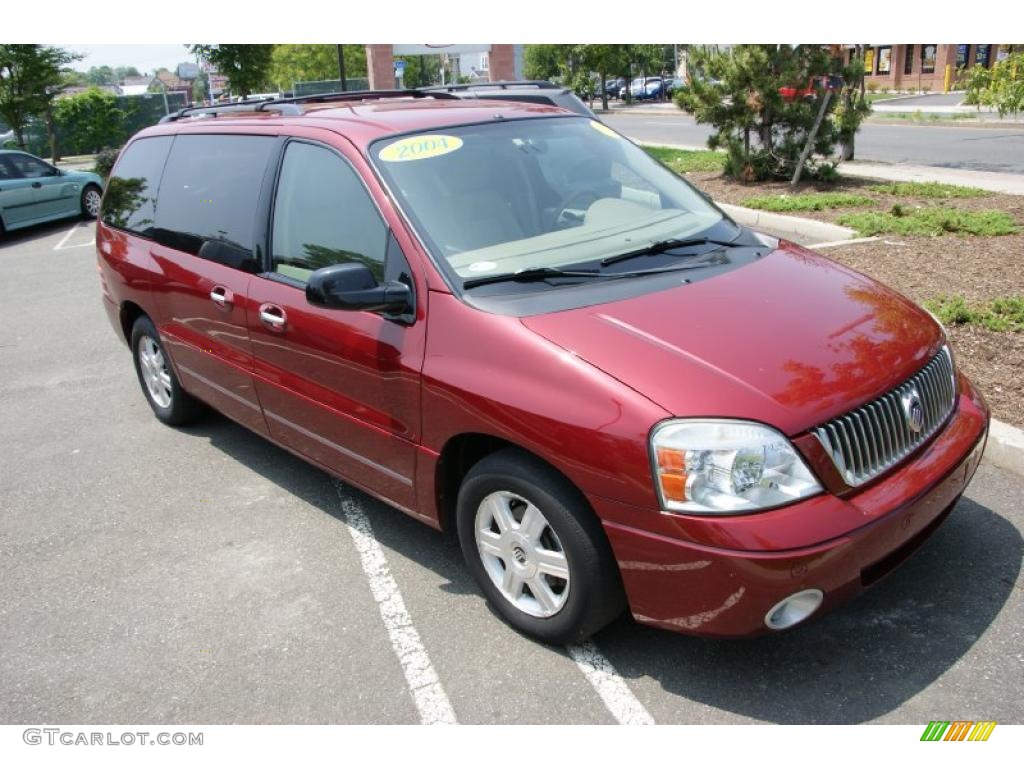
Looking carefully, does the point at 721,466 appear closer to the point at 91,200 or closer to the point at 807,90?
the point at 807,90

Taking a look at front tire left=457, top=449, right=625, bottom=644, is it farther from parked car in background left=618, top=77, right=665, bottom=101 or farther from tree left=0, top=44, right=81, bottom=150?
parked car in background left=618, top=77, right=665, bottom=101

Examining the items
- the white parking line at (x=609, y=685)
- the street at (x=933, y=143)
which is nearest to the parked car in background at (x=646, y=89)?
the street at (x=933, y=143)

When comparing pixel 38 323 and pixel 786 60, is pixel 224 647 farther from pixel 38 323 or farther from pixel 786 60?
pixel 786 60

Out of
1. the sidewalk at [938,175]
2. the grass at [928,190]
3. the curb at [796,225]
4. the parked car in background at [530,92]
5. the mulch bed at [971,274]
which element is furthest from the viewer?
the sidewalk at [938,175]

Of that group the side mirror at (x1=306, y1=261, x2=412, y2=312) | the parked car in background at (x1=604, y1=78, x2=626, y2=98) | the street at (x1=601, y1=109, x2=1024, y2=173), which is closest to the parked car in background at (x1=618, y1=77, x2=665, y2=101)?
the parked car in background at (x1=604, y1=78, x2=626, y2=98)

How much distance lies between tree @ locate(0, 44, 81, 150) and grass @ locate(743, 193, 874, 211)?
2348 cm

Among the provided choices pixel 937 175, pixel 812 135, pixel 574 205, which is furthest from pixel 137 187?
pixel 937 175

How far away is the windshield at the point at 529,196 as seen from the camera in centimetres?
363

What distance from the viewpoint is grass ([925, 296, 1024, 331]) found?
5.73 metres

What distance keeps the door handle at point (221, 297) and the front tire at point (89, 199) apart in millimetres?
14629

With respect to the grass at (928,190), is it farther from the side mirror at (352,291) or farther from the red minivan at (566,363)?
the side mirror at (352,291)

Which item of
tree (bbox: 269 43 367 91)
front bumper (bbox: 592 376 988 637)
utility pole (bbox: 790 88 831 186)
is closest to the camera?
front bumper (bbox: 592 376 988 637)
